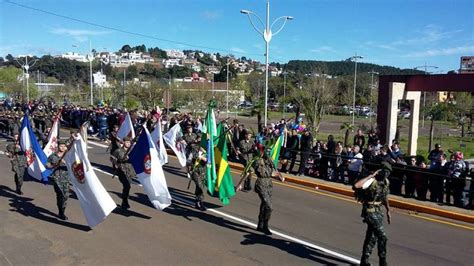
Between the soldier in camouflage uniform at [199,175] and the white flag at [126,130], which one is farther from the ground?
the white flag at [126,130]

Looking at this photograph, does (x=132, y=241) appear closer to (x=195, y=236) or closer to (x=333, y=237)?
(x=195, y=236)

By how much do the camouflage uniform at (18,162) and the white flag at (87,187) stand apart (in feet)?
10.9

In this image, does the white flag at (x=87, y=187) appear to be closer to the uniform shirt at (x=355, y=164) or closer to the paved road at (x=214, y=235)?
the paved road at (x=214, y=235)

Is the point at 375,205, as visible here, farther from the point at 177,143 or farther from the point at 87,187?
the point at 177,143

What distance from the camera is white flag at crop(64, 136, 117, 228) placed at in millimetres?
9156

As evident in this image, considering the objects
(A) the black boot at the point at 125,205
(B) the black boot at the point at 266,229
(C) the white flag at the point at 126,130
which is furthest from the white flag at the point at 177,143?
(B) the black boot at the point at 266,229

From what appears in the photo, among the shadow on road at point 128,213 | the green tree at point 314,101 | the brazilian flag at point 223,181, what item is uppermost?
the green tree at point 314,101

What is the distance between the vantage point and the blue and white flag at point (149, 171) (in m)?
10.1

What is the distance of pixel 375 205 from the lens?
23.8ft

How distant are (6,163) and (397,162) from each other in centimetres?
1395

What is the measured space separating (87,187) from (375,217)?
5.57 metres

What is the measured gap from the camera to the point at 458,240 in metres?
9.12

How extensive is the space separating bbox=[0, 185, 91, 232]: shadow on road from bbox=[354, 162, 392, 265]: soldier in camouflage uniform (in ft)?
18.0

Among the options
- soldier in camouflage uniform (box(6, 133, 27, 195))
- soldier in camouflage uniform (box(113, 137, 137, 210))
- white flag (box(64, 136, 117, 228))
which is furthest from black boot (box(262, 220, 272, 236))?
soldier in camouflage uniform (box(6, 133, 27, 195))
